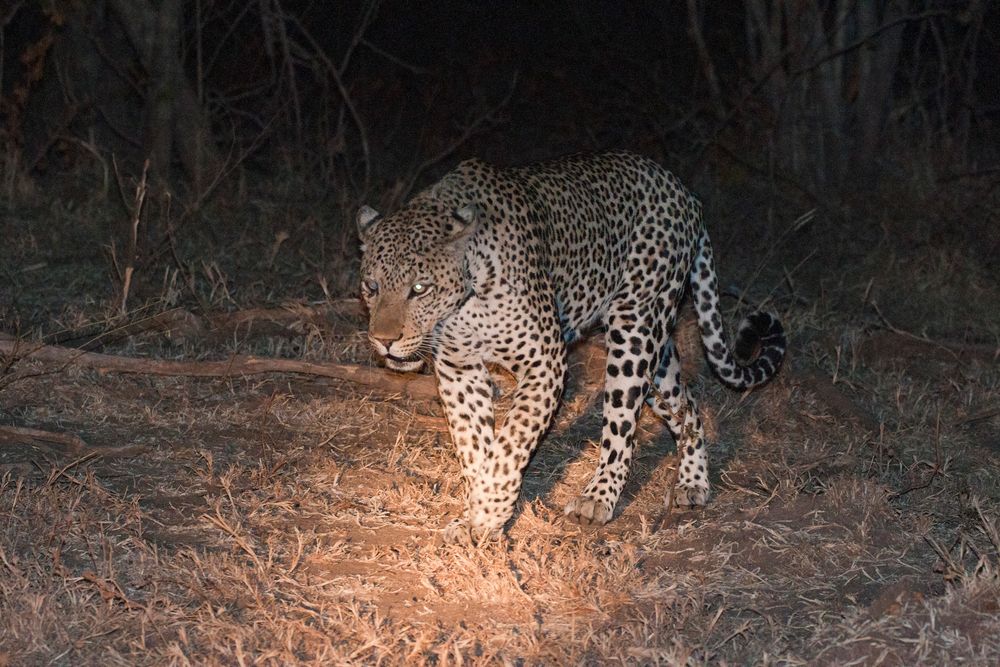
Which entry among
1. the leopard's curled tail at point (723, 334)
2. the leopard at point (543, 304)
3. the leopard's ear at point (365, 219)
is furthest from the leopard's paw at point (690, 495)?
the leopard's ear at point (365, 219)

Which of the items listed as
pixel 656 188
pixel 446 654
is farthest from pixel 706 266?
pixel 446 654

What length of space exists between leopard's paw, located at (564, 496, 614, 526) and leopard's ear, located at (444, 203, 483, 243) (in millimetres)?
1261

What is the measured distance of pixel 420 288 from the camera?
4461 millimetres

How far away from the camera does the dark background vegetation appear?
27.1 ft

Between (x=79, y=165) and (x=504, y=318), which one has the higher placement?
(x=504, y=318)

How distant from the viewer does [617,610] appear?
4.17 m

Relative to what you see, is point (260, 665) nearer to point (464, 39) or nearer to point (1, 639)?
point (1, 639)

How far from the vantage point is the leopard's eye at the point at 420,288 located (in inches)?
176

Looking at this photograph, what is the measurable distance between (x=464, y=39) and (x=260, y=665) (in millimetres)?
13929

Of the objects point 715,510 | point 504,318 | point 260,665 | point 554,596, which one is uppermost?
point 504,318

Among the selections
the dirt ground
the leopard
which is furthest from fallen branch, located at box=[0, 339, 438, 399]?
the leopard

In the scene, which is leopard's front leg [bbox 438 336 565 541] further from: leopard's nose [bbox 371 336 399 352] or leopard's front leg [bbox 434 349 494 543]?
leopard's nose [bbox 371 336 399 352]

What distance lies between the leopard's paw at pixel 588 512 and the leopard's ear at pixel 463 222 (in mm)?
1261

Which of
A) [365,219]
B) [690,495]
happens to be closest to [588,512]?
[690,495]
